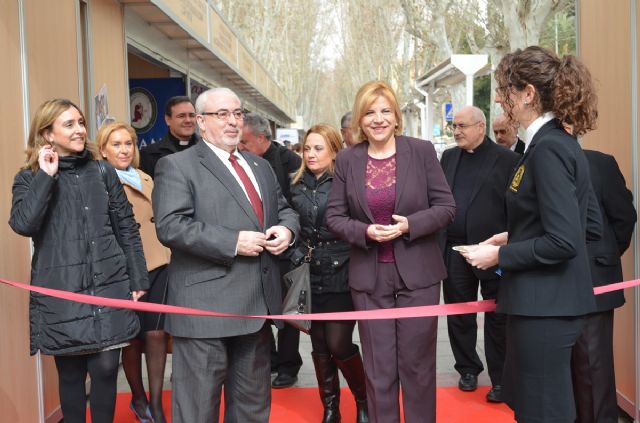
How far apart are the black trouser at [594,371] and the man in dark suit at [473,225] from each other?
3.95 feet

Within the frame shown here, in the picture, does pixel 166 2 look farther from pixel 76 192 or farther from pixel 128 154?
pixel 76 192

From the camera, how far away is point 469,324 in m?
5.41

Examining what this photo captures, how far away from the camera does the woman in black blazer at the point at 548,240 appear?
110 inches

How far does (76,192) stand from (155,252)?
1.16 m

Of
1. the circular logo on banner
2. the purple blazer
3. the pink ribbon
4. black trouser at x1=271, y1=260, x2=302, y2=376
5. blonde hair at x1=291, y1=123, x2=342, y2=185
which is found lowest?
black trouser at x1=271, y1=260, x2=302, y2=376

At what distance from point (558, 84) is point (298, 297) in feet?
5.63

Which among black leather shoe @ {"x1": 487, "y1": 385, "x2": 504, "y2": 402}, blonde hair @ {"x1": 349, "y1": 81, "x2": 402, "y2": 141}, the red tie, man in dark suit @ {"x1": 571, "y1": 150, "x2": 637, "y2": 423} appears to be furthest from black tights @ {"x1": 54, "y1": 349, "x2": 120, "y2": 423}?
black leather shoe @ {"x1": 487, "y1": 385, "x2": 504, "y2": 402}

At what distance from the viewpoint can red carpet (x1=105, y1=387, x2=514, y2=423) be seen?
488 centimetres

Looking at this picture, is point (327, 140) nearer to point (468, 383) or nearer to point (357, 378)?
point (357, 378)

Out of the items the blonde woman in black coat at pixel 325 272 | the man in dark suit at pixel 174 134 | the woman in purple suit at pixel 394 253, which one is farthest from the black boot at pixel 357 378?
the man in dark suit at pixel 174 134

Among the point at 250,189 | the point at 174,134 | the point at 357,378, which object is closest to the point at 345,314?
the point at 250,189

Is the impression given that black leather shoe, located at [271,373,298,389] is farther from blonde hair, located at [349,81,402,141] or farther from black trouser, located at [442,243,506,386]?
blonde hair, located at [349,81,402,141]

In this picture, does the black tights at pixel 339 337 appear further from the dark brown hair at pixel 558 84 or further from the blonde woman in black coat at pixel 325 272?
the dark brown hair at pixel 558 84

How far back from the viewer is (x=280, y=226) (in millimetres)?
3551
